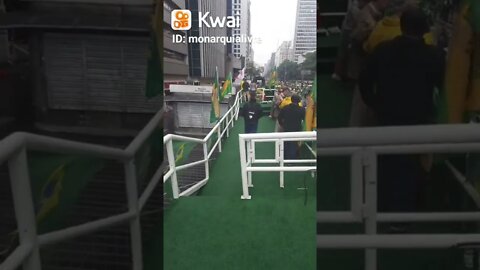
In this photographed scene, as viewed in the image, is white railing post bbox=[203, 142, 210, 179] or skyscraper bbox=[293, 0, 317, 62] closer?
skyscraper bbox=[293, 0, 317, 62]

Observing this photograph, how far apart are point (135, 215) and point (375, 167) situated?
0.63 meters

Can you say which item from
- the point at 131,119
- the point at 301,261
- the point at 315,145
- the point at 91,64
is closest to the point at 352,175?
the point at 315,145

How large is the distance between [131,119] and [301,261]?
0.55m

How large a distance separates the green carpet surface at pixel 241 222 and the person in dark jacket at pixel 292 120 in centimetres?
4

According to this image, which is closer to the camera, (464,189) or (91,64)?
(91,64)

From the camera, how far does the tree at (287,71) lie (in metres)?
0.86

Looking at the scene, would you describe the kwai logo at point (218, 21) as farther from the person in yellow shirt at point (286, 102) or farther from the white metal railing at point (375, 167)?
the white metal railing at point (375, 167)

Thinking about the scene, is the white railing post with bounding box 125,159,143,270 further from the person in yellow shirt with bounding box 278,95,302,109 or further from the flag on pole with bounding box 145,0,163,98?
the person in yellow shirt with bounding box 278,95,302,109

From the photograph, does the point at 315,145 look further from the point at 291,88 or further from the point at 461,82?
the point at 461,82

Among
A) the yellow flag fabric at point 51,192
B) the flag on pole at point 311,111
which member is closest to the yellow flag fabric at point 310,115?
the flag on pole at point 311,111

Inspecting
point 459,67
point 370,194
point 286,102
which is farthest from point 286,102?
point 459,67

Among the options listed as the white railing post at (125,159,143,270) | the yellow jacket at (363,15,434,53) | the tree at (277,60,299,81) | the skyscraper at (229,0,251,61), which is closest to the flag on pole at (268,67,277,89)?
the tree at (277,60,299,81)

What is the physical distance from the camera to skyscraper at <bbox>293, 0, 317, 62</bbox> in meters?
0.83

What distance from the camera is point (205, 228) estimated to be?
3.02ft
